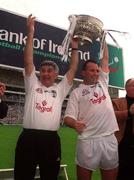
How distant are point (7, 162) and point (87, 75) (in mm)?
2770

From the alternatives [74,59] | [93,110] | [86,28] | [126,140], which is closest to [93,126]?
[93,110]

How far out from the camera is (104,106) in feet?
9.66

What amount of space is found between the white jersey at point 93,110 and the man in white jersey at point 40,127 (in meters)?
0.14

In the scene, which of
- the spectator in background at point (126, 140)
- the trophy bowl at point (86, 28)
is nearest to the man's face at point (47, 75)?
the trophy bowl at point (86, 28)

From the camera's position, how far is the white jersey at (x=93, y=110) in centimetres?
287

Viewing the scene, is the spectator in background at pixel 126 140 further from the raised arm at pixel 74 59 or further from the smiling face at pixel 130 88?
the raised arm at pixel 74 59

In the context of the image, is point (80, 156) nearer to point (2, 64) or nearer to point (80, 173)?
point (80, 173)

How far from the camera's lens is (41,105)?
2832 mm

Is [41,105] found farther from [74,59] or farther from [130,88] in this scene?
[130,88]

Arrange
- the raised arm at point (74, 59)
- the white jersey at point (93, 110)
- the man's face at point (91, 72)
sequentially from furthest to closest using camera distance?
the raised arm at point (74, 59) → the man's face at point (91, 72) → the white jersey at point (93, 110)

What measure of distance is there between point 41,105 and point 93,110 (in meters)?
0.47

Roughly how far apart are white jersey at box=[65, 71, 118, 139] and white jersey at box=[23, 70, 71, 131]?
140 millimetres

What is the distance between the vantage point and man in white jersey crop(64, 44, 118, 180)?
9.21 feet

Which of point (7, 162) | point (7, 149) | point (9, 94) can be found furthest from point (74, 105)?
point (9, 94)
